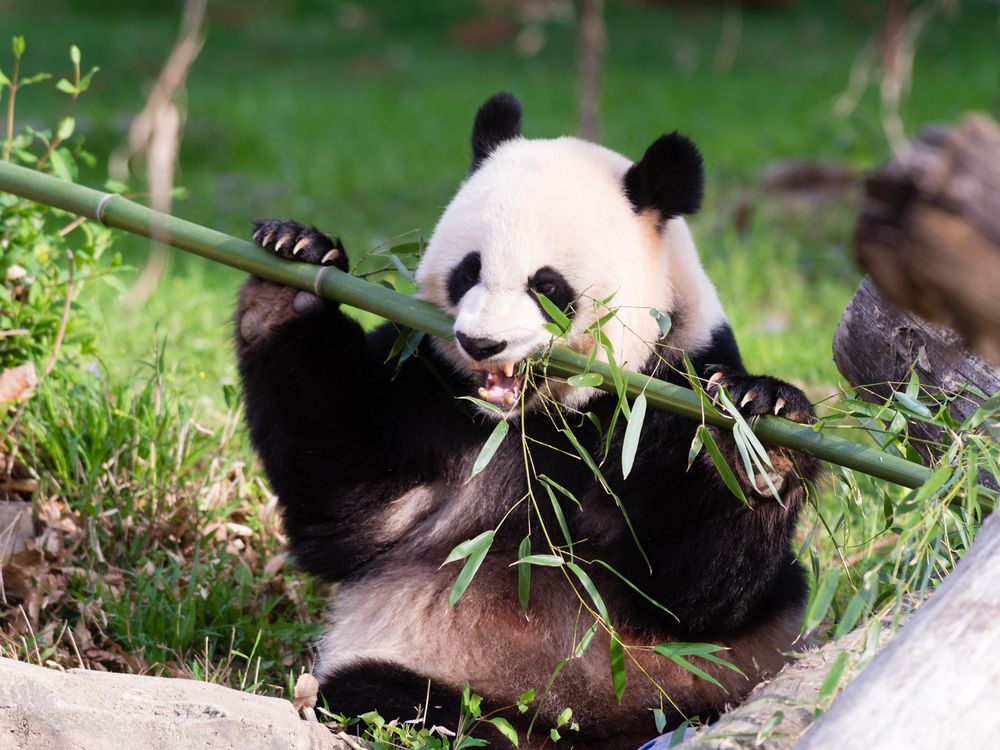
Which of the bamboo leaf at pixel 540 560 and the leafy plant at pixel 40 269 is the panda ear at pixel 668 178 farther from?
the leafy plant at pixel 40 269

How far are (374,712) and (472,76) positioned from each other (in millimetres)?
13284

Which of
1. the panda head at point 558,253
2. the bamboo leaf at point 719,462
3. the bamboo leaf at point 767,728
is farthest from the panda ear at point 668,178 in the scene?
the bamboo leaf at point 767,728

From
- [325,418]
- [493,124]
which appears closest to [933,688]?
[325,418]

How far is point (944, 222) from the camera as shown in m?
1.49

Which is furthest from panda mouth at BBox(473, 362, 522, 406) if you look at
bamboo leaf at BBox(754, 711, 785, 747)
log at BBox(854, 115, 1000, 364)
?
log at BBox(854, 115, 1000, 364)

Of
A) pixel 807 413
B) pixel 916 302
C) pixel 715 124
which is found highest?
pixel 715 124

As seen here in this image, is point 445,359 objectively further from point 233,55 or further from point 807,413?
point 233,55

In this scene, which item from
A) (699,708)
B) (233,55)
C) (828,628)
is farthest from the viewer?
(233,55)

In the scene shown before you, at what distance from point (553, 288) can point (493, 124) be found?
0.62 m

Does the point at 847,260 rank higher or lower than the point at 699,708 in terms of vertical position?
higher

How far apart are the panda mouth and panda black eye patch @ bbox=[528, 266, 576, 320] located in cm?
16

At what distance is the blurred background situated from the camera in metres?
5.94

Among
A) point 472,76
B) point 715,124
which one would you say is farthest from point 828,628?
point 472,76

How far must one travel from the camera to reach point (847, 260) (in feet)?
23.8
